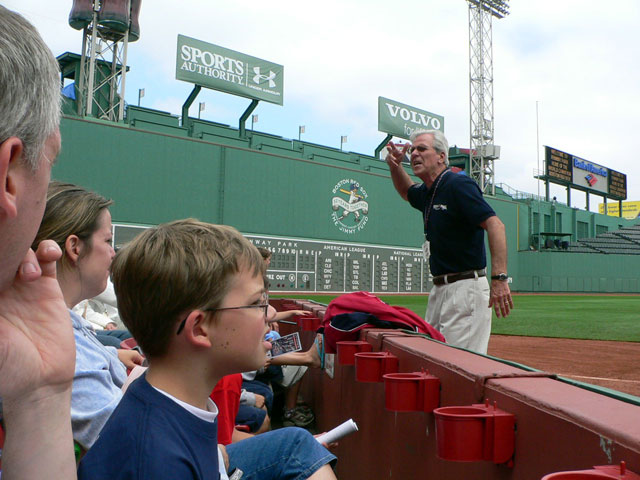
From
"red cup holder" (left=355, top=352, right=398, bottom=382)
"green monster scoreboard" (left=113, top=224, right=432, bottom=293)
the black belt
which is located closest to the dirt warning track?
the black belt

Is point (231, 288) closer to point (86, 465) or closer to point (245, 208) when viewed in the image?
point (86, 465)

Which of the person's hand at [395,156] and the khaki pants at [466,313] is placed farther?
the person's hand at [395,156]

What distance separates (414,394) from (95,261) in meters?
1.14

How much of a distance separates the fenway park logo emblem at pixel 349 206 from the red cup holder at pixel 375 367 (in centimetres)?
1995

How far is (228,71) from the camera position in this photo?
23797mm

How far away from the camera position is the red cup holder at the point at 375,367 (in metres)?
2.07

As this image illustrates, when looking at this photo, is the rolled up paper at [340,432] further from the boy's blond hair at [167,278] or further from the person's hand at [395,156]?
the person's hand at [395,156]

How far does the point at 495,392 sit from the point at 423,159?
2.48m

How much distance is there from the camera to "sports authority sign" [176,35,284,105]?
2255cm

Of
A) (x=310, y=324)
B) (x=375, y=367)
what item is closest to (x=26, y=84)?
(x=375, y=367)

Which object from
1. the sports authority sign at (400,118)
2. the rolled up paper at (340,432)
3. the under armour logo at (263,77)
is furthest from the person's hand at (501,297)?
the sports authority sign at (400,118)

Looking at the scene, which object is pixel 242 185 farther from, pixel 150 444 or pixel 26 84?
pixel 26 84

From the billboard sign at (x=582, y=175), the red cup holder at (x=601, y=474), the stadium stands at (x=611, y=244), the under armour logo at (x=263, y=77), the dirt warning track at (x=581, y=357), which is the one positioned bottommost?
the dirt warning track at (x=581, y=357)

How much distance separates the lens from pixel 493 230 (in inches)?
125
